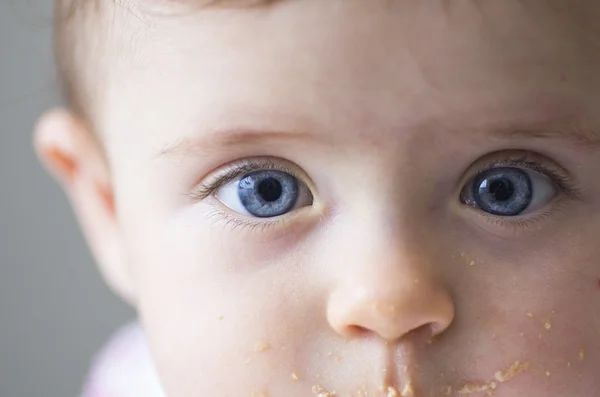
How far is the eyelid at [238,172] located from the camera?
692mm

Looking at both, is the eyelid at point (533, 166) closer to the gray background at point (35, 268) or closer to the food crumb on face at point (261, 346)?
the food crumb on face at point (261, 346)

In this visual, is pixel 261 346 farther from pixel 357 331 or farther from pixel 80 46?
pixel 80 46

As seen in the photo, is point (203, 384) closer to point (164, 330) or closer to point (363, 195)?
point (164, 330)

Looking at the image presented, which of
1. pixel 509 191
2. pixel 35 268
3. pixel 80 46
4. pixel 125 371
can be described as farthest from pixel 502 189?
pixel 35 268

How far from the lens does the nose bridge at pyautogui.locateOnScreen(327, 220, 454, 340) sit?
0.63m

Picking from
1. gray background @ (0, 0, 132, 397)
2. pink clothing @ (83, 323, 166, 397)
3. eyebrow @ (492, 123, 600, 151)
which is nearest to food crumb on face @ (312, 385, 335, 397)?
eyebrow @ (492, 123, 600, 151)

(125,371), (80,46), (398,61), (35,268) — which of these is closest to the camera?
(398,61)

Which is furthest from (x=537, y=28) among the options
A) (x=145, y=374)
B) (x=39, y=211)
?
(x=39, y=211)

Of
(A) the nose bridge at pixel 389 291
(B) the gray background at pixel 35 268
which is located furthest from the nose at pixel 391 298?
(B) the gray background at pixel 35 268

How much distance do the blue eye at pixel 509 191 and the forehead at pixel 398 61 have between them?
7cm

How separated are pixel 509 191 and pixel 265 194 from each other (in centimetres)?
20

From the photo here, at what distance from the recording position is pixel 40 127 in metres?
0.93

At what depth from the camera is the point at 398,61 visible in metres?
0.62

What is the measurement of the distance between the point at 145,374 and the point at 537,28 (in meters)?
0.68
